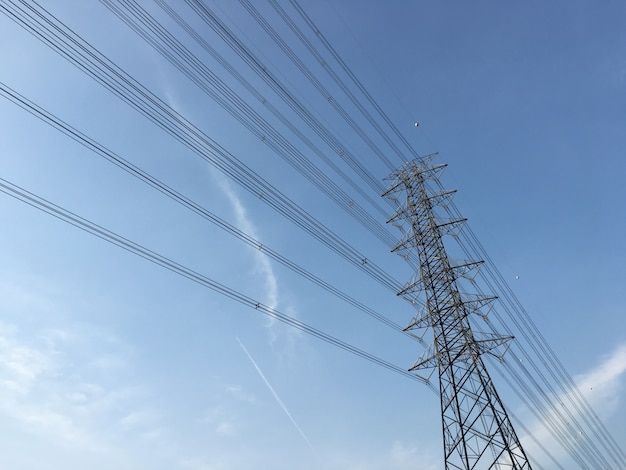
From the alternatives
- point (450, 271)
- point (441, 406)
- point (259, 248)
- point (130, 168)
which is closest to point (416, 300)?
point (450, 271)

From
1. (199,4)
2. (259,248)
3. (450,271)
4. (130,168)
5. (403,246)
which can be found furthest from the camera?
(403,246)

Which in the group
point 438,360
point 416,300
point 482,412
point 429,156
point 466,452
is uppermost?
point 429,156

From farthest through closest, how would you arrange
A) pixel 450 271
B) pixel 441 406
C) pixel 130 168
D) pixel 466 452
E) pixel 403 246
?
pixel 403 246, pixel 450 271, pixel 441 406, pixel 466 452, pixel 130 168

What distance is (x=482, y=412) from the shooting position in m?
19.6

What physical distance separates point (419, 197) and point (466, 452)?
1415cm

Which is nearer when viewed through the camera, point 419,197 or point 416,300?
point 416,300

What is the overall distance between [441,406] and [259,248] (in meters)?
12.0

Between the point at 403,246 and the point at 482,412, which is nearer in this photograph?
the point at 482,412

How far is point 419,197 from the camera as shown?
26594 millimetres

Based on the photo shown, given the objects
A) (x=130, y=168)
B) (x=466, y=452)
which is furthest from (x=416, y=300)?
(x=130, y=168)

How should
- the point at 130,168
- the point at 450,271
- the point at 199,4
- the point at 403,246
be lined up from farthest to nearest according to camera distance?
the point at 403,246, the point at 450,271, the point at 199,4, the point at 130,168

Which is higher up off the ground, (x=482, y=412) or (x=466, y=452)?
(x=482, y=412)

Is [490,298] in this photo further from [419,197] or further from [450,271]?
[419,197]

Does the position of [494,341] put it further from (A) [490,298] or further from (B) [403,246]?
(B) [403,246]
